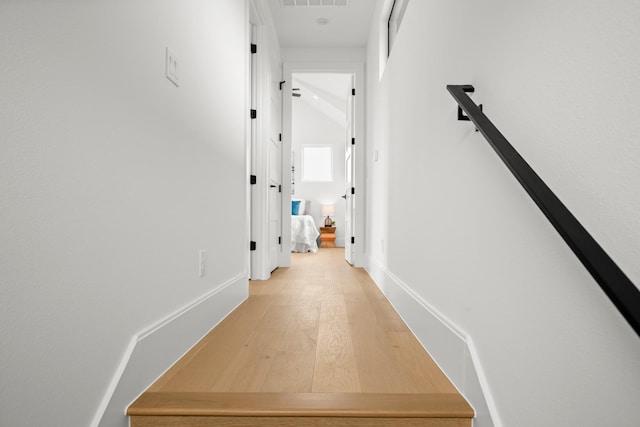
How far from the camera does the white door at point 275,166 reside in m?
3.55

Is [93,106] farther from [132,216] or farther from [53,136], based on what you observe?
[132,216]

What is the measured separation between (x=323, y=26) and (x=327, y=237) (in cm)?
463

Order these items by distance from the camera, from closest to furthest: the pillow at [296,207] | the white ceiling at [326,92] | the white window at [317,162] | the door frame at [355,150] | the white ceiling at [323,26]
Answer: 1. the white ceiling at [323,26]
2. the door frame at [355,150]
3. the white ceiling at [326,92]
4. the pillow at [296,207]
5. the white window at [317,162]

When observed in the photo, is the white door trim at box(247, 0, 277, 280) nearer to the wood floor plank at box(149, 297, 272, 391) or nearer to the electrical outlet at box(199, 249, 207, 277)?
the wood floor plank at box(149, 297, 272, 391)

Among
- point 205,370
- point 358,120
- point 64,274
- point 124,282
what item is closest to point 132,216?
point 124,282

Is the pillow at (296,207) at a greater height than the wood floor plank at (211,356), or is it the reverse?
the pillow at (296,207)

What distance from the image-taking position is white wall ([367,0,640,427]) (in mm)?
554

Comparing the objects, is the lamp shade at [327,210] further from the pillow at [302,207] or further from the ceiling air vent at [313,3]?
the ceiling air vent at [313,3]

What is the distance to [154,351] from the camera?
3.95 feet

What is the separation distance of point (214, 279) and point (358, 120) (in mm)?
2896

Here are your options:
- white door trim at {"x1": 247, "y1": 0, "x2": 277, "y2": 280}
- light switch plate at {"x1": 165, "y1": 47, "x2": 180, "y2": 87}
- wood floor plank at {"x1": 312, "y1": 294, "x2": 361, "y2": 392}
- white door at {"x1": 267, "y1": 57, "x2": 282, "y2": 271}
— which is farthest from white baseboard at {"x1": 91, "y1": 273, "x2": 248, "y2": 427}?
white door at {"x1": 267, "y1": 57, "x2": 282, "y2": 271}

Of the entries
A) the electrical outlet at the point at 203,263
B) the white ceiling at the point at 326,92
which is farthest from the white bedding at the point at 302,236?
the electrical outlet at the point at 203,263

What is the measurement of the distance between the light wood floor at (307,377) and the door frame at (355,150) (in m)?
2.04

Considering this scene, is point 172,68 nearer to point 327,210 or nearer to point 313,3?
point 313,3
